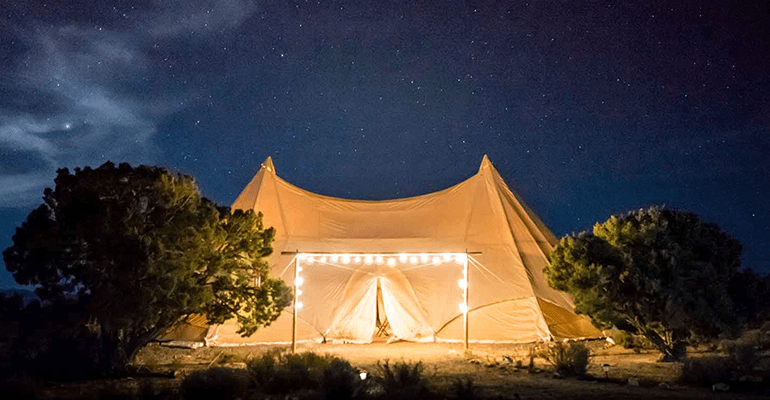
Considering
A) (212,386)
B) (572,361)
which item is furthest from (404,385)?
(572,361)

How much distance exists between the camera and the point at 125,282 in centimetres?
1183

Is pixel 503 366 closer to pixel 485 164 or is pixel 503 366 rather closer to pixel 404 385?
pixel 404 385

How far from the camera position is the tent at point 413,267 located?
20828 mm

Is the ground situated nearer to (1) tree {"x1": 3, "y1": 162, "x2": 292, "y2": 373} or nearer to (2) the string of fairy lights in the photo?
(1) tree {"x1": 3, "y1": 162, "x2": 292, "y2": 373}

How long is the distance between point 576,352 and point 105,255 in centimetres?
835

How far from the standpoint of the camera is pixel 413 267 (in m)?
22.6

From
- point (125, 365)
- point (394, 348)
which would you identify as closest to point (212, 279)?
point (125, 365)

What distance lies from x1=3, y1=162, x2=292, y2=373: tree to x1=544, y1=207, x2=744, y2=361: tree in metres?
8.33

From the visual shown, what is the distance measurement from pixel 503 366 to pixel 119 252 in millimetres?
7595

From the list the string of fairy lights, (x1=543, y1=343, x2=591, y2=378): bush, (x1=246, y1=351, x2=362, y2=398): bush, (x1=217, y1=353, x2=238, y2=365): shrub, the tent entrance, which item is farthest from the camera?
the tent entrance

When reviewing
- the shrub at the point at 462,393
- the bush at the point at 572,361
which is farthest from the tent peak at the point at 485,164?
the shrub at the point at 462,393

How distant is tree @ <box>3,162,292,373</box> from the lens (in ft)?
39.2

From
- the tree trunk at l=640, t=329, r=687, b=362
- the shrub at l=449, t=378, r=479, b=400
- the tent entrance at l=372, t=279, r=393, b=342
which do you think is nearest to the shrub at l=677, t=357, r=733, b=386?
the tree trunk at l=640, t=329, r=687, b=362

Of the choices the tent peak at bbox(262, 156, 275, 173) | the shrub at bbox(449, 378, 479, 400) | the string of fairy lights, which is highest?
the tent peak at bbox(262, 156, 275, 173)
